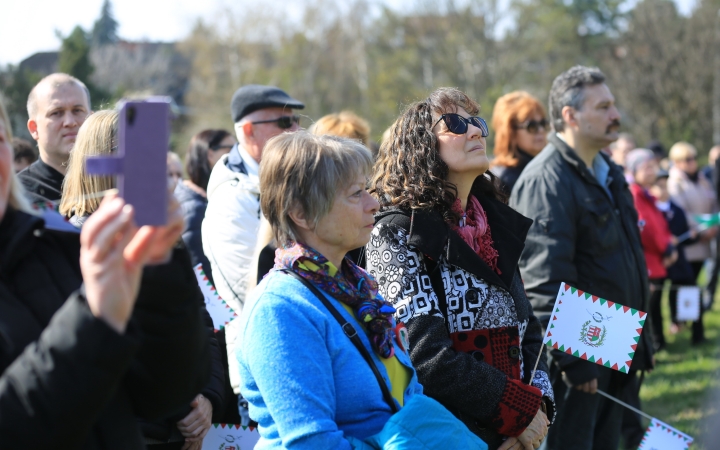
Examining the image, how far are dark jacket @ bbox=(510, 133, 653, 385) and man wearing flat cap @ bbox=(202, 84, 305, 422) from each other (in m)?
1.51

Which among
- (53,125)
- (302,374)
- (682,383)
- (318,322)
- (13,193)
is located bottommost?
(682,383)

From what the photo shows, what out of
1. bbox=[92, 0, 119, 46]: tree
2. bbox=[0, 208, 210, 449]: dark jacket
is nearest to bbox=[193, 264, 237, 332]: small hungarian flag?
bbox=[0, 208, 210, 449]: dark jacket

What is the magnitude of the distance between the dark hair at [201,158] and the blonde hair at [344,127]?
1.40m

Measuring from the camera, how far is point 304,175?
2.29m

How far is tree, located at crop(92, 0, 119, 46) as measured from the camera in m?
45.5

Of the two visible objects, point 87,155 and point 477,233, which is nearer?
point 87,155

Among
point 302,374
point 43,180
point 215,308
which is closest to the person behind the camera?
point 302,374

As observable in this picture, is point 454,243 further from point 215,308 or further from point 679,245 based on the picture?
point 679,245

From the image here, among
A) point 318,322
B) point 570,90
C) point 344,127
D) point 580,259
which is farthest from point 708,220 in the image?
point 318,322

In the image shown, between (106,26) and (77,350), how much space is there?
52209mm

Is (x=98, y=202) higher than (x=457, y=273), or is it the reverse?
(x=98, y=202)

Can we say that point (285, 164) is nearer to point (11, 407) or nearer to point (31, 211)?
point (31, 211)

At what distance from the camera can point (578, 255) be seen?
13.8 ft

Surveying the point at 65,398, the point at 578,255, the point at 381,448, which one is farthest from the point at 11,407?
the point at 578,255
